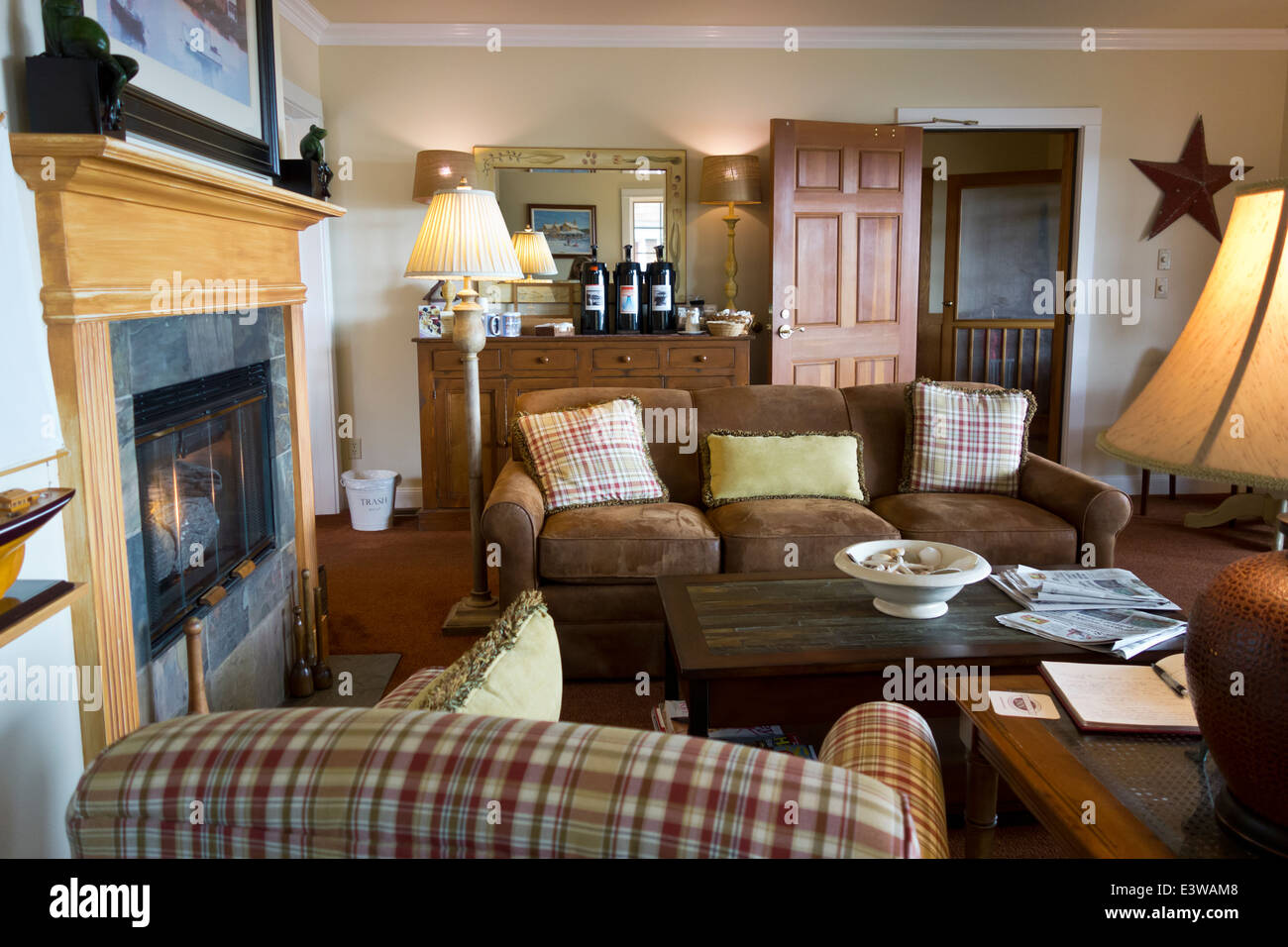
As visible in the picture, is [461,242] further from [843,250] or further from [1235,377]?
[1235,377]

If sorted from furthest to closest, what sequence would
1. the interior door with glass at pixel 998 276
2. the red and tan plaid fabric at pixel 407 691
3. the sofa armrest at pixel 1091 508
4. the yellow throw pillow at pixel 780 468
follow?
the interior door with glass at pixel 998 276 → the yellow throw pillow at pixel 780 468 → the sofa armrest at pixel 1091 508 → the red and tan plaid fabric at pixel 407 691

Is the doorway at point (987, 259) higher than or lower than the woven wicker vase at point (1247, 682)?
higher

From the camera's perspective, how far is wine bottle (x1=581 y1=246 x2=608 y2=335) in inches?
197

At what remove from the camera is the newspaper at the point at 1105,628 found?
2.07m

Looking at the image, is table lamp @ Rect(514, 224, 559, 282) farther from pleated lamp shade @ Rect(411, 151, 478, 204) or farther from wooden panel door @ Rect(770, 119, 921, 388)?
wooden panel door @ Rect(770, 119, 921, 388)

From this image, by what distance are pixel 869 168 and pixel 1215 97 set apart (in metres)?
2.02

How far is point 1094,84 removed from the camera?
5301 mm

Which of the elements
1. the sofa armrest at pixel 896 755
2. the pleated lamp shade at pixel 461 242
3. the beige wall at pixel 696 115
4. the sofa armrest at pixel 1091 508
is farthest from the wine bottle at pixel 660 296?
the sofa armrest at pixel 896 755

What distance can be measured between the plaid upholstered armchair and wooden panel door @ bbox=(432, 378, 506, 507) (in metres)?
4.11

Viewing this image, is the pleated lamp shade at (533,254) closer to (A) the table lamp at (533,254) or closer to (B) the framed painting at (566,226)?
(A) the table lamp at (533,254)

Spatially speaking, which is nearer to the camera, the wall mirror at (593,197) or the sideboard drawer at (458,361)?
the sideboard drawer at (458,361)

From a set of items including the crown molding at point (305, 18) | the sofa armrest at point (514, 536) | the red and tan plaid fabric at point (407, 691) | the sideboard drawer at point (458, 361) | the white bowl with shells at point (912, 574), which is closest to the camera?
the red and tan plaid fabric at point (407, 691)

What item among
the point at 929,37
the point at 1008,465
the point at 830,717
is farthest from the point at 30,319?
the point at 929,37

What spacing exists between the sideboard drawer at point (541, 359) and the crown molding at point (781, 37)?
159 cm
